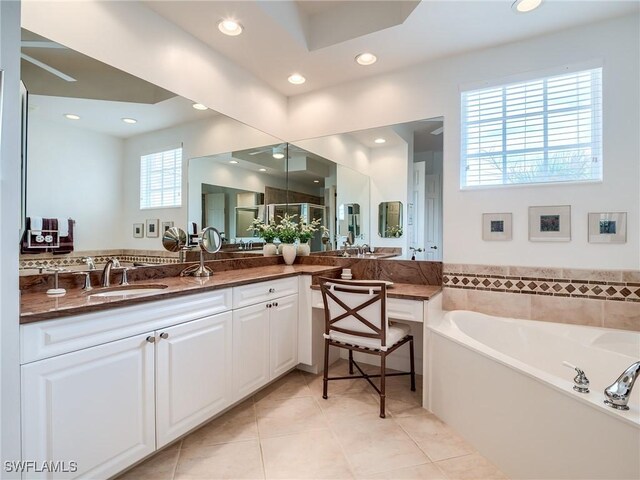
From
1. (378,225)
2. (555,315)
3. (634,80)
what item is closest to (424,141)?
(378,225)

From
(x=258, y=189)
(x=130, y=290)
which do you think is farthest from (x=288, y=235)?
(x=130, y=290)

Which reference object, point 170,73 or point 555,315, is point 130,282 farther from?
point 555,315

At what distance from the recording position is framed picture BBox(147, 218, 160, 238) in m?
2.11

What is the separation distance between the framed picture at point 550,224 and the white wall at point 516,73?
4 cm

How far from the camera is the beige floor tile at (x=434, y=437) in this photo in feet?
5.75

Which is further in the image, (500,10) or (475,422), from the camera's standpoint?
(500,10)

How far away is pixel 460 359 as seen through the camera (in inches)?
75.1

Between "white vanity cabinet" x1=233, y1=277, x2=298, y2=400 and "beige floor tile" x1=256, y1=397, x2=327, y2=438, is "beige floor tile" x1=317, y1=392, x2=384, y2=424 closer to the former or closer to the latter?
"beige floor tile" x1=256, y1=397, x2=327, y2=438

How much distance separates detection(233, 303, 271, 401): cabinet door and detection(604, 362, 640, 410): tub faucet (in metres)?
1.82

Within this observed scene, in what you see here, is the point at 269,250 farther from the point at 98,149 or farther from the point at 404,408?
the point at 404,408

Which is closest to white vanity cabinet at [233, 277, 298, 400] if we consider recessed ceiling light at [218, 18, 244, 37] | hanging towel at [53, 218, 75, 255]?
hanging towel at [53, 218, 75, 255]

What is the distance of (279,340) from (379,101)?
2244 mm

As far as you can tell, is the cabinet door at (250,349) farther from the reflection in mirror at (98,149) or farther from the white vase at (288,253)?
the white vase at (288,253)

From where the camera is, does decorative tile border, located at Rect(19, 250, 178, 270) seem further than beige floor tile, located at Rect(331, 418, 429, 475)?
No
